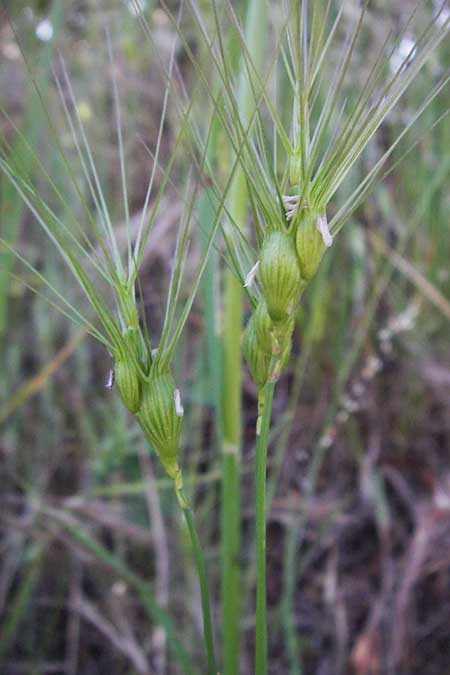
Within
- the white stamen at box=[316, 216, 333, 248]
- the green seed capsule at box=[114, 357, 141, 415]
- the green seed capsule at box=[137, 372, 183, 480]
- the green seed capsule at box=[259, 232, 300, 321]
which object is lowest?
the green seed capsule at box=[137, 372, 183, 480]

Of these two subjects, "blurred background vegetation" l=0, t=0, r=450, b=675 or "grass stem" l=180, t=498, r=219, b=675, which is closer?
"grass stem" l=180, t=498, r=219, b=675

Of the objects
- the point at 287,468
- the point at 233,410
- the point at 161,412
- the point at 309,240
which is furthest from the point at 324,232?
the point at 287,468

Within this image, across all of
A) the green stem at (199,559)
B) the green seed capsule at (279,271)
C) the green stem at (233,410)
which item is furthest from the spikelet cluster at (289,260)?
the green stem at (233,410)

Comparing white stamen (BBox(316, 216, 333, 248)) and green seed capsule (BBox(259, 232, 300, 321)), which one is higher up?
white stamen (BBox(316, 216, 333, 248))

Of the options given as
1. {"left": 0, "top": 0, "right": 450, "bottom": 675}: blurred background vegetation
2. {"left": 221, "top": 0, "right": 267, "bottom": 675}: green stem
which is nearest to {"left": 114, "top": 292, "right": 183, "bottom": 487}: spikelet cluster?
{"left": 221, "top": 0, "right": 267, "bottom": 675}: green stem

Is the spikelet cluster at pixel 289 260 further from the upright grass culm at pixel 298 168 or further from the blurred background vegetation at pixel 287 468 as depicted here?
the blurred background vegetation at pixel 287 468

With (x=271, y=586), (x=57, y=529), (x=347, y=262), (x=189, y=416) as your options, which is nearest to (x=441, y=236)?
(x=347, y=262)

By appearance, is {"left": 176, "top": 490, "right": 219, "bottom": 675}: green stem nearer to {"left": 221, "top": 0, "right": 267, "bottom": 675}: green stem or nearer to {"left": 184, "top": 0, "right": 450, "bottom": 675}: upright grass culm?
{"left": 184, "top": 0, "right": 450, "bottom": 675}: upright grass culm
